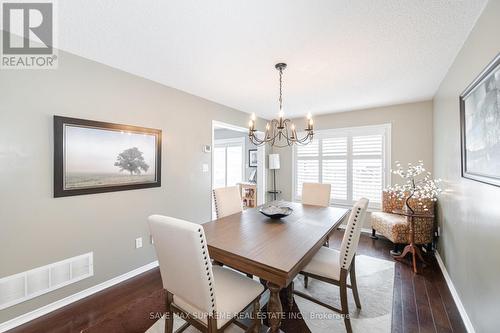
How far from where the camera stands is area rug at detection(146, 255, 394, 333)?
172 cm

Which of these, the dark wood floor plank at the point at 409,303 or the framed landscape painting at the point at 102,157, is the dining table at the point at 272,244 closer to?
the dark wood floor plank at the point at 409,303

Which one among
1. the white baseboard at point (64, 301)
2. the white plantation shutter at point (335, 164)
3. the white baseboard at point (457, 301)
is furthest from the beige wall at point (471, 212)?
the white baseboard at point (64, 301)

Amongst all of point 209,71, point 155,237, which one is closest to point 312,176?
point 209,71

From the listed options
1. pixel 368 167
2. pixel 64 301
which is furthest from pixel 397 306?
pixel 64 301

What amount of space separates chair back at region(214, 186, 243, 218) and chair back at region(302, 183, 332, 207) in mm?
1110

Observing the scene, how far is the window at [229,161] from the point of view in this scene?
650 cm

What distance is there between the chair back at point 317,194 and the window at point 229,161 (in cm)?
338

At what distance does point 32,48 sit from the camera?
6.05 ft

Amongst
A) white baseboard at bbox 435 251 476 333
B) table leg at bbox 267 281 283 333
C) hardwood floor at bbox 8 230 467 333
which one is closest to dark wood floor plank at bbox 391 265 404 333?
hardwood floor at bbox 8 230 467 333

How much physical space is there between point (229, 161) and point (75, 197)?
4.81 m

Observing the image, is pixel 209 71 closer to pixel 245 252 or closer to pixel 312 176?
pixel 245 252

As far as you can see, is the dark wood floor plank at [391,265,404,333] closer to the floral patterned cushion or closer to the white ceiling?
the floral patterned cushion

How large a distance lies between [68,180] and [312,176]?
410 cm

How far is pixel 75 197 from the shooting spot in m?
2.08
